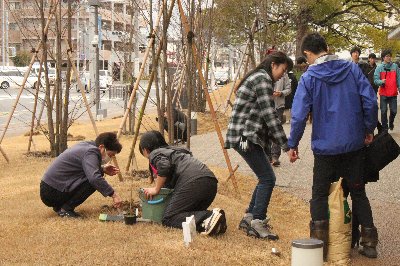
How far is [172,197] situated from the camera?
603 cm

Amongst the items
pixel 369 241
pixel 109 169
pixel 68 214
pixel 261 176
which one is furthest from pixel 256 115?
pixel 68 214

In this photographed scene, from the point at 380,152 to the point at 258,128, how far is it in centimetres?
107

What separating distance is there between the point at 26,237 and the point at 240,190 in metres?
3.69

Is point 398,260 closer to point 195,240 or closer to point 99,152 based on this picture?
point 195,240

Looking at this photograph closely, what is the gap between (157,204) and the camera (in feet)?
20.0

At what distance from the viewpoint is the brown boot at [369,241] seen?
220 inches

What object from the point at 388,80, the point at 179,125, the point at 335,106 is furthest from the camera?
the point at 388,80

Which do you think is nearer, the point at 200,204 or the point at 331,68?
the point at 331,68

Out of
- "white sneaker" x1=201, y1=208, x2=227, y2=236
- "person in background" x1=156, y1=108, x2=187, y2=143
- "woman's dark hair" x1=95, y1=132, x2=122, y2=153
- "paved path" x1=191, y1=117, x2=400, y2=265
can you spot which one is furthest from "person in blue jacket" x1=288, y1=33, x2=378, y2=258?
"person in background" x1=156, y1=108, x2=187, y2=143

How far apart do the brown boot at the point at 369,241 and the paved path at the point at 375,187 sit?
66 millimetres

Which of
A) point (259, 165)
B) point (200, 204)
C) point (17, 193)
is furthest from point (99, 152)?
point (17, 193)

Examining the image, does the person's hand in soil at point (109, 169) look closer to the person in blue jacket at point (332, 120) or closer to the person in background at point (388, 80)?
the person in blue jacket at point (332, 120)

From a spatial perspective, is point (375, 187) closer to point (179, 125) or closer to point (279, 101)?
point (279, 101)

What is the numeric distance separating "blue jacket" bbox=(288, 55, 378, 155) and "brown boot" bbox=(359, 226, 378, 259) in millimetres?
723
